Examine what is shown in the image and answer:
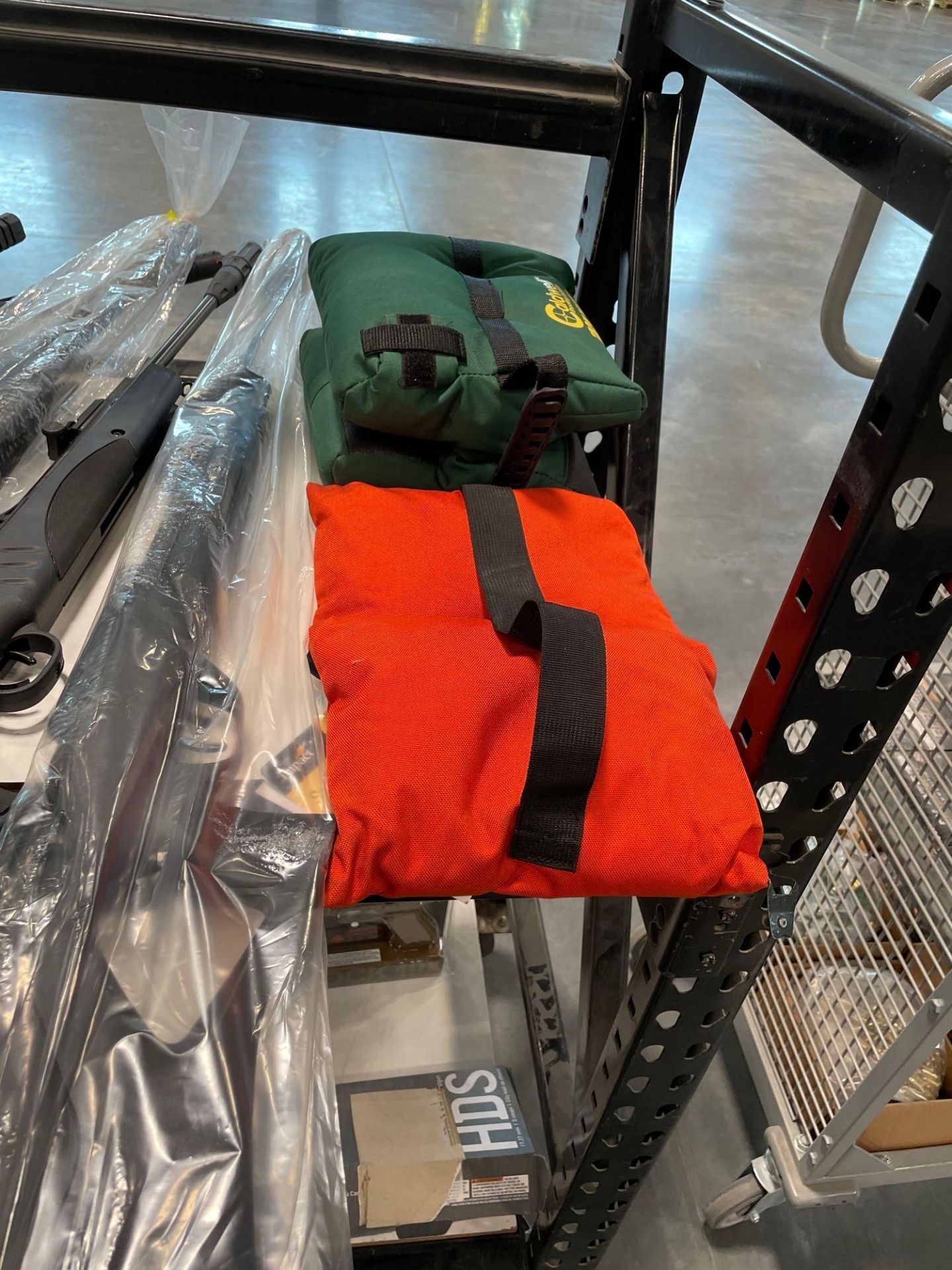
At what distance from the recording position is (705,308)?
8.61ft

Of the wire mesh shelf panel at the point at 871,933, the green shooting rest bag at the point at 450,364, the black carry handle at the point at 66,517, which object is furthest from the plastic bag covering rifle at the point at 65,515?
the wire mesh shelf panel at the point at 871,933

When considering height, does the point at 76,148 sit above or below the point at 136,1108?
below

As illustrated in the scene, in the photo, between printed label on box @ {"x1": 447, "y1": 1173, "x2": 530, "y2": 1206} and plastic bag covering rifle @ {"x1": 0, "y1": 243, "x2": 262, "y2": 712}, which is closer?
plastic bag covering rifle @ {"x1": 0, "y1": 243, "x2": 262, "y2": 712}

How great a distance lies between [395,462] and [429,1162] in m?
0.62

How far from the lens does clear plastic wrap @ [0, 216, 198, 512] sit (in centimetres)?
77

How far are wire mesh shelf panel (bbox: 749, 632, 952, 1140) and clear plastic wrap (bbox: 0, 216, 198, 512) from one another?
2.69 feet

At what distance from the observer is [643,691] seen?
490 millimetres

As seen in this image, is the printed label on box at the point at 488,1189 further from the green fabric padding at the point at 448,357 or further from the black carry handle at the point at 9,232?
the black carry handle at the point at 9,232

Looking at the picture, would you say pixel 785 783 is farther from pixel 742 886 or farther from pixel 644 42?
pixel 644 42

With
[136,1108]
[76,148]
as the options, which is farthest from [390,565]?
[76,148]

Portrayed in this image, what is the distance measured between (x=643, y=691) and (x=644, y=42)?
578 millimetres

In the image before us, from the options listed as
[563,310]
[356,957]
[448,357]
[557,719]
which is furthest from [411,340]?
[356,957]

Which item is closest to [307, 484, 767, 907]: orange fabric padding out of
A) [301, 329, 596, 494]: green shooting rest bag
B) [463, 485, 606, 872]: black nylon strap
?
[463, 485, 606, 872]: black nylon strap

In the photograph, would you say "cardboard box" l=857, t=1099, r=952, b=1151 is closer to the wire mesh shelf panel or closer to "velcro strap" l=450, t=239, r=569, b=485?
the wire mesh shelf panel
